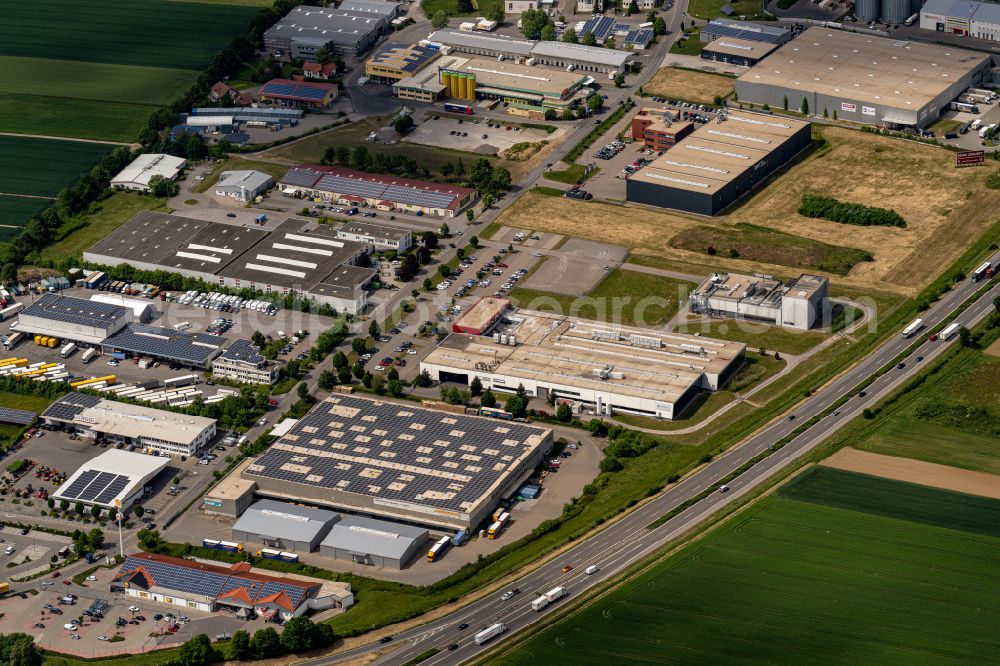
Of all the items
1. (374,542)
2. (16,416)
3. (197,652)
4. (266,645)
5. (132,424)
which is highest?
(132,424)

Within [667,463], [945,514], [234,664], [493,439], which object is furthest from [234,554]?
[945,514]

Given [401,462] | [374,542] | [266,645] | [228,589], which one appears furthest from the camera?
[401,462]

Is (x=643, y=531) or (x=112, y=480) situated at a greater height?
(x=112, y=480)

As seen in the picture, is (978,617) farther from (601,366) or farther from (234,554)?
(234,554)

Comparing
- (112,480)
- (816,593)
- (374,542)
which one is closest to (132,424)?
(112,480)

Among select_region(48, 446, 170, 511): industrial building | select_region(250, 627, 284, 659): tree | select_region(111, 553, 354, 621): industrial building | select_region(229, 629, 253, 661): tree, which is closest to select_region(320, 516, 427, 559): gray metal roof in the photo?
select_region(111, 553, 354, 621): industrial building

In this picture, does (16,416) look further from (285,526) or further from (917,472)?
(917,472)

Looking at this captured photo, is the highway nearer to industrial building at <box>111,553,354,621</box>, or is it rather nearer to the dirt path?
the dirt path
